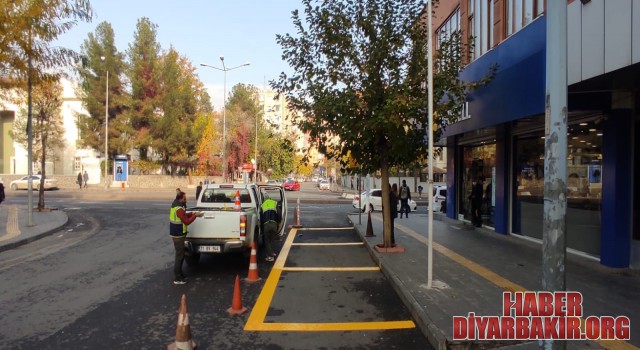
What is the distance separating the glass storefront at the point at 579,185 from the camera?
9.03m

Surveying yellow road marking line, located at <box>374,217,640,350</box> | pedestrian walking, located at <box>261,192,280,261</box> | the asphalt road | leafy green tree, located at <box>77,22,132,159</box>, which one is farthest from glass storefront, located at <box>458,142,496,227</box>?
leafy green tree, located at <box>77,22,132,159</box>

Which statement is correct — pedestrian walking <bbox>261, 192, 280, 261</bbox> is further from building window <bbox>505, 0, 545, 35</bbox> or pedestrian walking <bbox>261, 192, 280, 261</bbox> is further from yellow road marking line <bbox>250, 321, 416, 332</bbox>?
building window <bbox>505, 0, 545, 35</bbox>

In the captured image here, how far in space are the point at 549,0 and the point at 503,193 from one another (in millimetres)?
9935

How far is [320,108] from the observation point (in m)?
9.73

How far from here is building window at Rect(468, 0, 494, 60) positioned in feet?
41.5

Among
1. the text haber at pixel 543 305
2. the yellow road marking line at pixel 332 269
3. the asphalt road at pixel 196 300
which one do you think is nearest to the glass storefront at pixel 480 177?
the asphalt road at pixel 196 300

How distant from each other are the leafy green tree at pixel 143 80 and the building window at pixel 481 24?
37.8 meters

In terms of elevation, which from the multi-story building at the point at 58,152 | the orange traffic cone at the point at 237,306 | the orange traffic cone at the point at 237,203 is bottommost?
the orange traffic cone at the point at 237,306

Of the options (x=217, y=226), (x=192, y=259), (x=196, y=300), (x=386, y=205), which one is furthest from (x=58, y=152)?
(x=196, y=300)

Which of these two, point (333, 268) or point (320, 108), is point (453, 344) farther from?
point (320, 108)

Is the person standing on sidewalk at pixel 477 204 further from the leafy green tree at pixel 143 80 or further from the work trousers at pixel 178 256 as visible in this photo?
the leafy green tree at pixel 143 80

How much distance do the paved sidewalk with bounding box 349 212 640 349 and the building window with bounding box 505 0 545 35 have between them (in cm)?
552

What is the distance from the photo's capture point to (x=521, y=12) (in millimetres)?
10602

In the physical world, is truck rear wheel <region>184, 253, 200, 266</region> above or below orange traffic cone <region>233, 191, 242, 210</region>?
below
